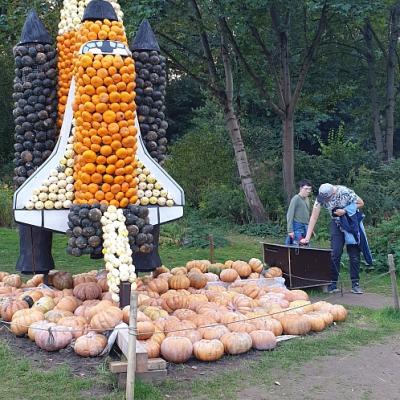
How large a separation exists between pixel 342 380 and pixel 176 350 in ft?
4.97

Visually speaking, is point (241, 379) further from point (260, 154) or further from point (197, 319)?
point (260, 154)

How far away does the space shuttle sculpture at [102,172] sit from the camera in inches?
300

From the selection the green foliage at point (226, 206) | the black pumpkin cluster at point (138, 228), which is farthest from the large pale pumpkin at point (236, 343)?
the green foliage at point (226, 206)

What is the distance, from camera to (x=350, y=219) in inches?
387

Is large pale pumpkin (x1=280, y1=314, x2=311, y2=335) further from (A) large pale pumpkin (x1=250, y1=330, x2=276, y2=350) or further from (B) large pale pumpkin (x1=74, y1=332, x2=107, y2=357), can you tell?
(B) large pale pumpkin (x1=74, y1=332, x2=107, y2=357)

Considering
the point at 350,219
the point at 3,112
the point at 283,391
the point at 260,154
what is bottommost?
the point at 283,391

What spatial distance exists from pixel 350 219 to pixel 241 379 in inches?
174

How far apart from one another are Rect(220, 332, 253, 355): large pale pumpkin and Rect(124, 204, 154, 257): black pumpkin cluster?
168 cm

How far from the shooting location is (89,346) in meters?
6.44

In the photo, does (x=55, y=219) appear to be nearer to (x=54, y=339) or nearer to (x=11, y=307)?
(x=11, y=307)

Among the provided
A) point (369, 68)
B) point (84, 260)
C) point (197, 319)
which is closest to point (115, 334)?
point (197, 319)

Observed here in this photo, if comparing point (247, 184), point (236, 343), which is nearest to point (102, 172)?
point (236, 343)

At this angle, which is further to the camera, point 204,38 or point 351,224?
point 204,38

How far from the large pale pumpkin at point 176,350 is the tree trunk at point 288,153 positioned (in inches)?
483
